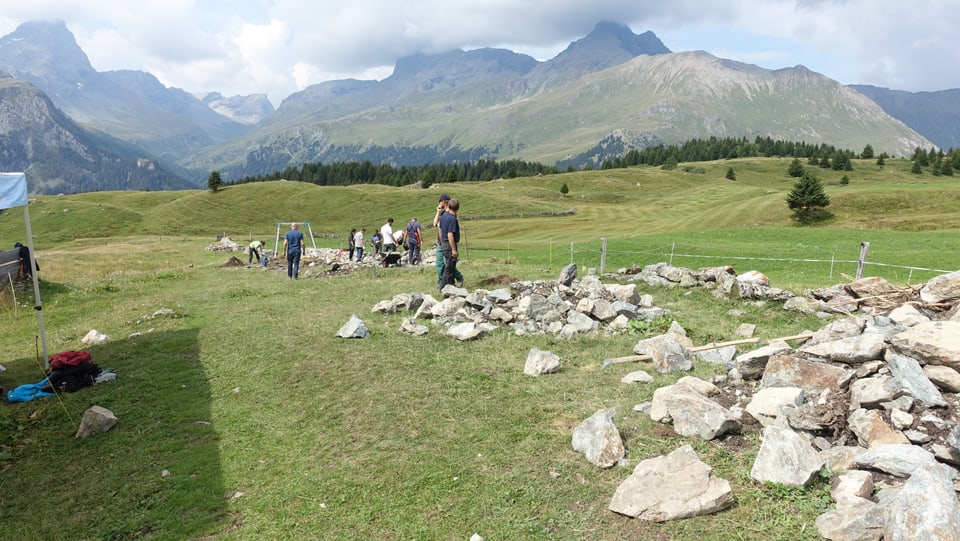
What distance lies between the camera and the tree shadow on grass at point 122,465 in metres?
6.16

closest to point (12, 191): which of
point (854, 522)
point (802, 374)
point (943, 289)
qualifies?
point (854, 522)

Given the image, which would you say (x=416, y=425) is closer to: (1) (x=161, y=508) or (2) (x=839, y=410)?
(1) (x=161, y=508)

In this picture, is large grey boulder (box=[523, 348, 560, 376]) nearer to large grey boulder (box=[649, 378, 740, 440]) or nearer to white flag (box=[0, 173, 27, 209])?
large grey boulder (box=[649, 378, 740, 440])

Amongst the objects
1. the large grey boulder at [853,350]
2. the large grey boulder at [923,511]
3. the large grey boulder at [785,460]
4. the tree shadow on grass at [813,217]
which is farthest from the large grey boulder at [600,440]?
the tree shadow on grass at [813,217]

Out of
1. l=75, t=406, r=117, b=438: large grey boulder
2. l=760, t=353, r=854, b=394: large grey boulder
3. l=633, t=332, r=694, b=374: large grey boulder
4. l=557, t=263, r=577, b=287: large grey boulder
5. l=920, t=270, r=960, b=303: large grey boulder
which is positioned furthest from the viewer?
l=557, t=263, r=577, b=287: large grey boulder

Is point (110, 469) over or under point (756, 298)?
under

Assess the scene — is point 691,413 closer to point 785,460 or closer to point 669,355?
point 785,460

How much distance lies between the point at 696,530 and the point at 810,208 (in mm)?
54638

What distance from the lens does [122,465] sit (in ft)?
24.5

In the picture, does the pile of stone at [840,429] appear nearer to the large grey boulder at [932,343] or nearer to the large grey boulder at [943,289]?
the large grey boulder at [932,343]

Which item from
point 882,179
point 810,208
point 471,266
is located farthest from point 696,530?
point 882,179

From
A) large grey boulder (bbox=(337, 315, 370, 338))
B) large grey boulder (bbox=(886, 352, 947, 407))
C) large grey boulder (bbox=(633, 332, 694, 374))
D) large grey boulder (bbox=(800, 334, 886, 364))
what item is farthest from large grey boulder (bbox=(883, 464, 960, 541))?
large grey boulder (bbox=(337, 315, 370, 338))

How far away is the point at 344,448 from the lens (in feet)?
24.7

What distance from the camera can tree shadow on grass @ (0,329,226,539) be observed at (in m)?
6.16
